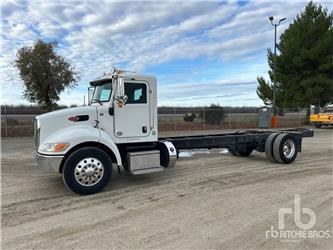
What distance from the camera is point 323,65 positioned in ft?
91.8

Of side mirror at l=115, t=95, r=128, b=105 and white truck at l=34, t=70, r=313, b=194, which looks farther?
side mirror at l=115, t=95, r=128, b=105

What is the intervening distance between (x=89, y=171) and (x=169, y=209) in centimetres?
191

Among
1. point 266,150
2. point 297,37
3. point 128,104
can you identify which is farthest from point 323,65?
point 128,104

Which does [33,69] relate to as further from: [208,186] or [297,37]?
[297,37]

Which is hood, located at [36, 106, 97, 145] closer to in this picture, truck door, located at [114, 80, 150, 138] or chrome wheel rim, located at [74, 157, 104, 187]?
truck door, located at [114, 80, 150, 138]

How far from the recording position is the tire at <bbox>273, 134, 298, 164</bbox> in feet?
31.3

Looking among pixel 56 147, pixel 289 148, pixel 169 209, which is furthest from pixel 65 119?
pixel 289 148

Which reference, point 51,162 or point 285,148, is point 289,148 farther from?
point 51,162

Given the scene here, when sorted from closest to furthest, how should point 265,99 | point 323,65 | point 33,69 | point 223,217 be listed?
point 223,217 → point 33,69 → point 323,65 → point 265,99

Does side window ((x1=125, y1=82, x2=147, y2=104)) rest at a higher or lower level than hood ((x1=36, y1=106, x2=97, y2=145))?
higher

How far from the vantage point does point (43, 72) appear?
21.2 meters

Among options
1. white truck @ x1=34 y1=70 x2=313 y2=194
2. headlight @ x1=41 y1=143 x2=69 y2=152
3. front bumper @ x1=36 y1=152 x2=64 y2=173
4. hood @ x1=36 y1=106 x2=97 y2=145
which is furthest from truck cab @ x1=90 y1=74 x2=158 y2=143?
front bumper @ x1=36 y1=152 x2=64 y2=173

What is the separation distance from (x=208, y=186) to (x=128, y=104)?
2.60 metres

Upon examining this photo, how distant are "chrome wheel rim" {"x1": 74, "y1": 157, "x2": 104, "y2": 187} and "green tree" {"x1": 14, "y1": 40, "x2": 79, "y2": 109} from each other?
16926 mm
